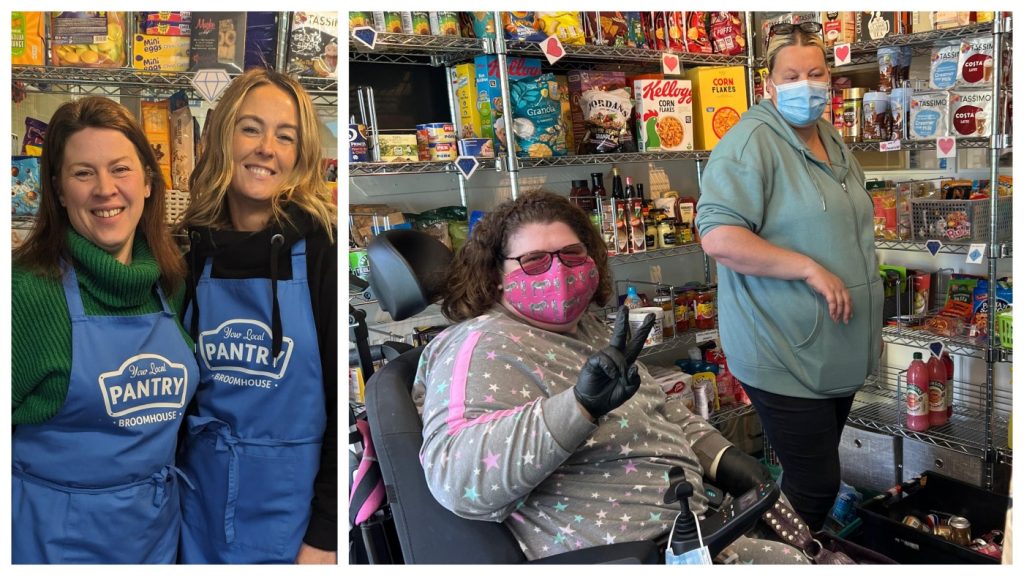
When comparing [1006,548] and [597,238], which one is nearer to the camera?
[1006,548]

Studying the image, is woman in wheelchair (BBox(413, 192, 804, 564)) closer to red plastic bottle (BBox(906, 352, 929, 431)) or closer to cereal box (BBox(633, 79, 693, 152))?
cereal box (BBox(633, 79, 693, 152))

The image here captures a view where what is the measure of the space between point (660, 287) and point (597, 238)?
1.87m

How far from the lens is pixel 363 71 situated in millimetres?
3008

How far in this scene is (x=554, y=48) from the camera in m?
2.93

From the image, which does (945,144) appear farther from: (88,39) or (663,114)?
(88,39)

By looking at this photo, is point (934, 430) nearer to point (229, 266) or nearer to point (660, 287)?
point (660, 287)

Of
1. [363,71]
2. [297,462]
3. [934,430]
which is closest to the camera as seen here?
[297,462]

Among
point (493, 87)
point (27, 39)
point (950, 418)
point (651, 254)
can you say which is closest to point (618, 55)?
point (493, 87)

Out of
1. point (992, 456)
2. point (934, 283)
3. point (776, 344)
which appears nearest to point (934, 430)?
point (992, 456)

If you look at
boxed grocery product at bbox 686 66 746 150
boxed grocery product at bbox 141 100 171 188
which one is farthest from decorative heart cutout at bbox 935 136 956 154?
boxed grocery product at bbox 141 100 171 188

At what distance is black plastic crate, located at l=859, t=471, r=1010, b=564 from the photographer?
8.66 ft

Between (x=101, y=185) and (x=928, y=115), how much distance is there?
291 cm

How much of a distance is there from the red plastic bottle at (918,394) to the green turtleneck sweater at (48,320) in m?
2.88

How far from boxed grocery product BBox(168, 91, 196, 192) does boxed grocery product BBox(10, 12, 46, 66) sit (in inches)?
8.0
